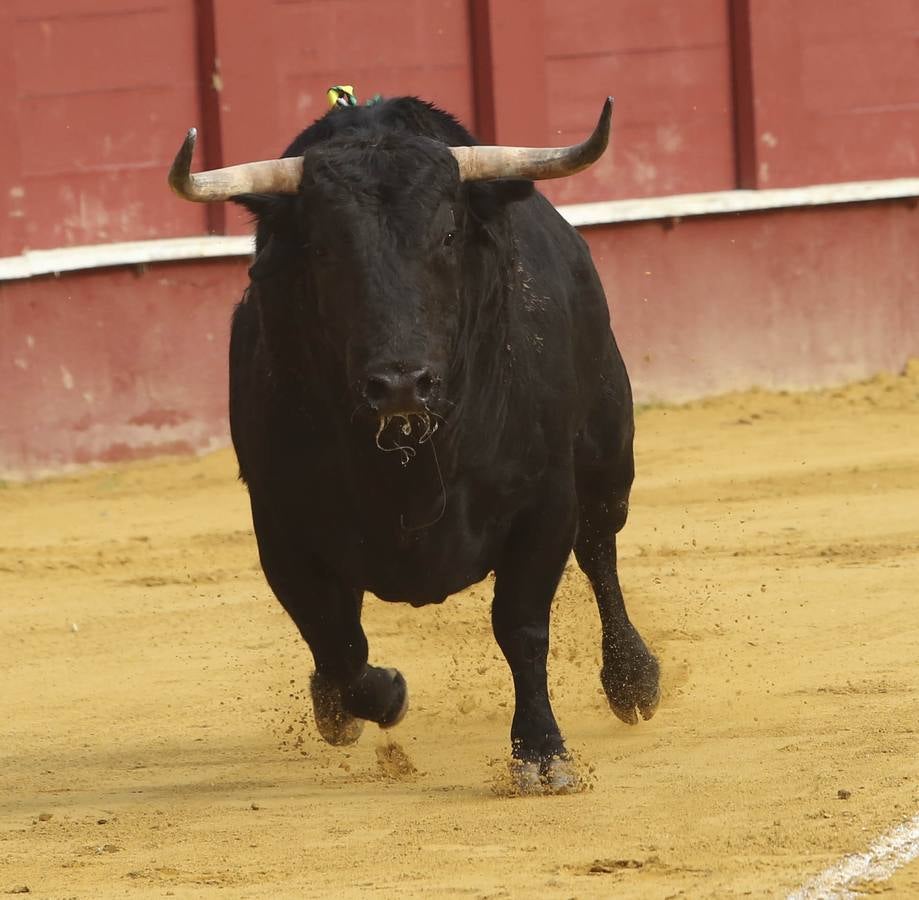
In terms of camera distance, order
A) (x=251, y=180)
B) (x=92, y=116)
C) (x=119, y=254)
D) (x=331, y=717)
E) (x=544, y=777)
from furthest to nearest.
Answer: (x=92, y=116) < (x=119, y=254) < (x=331, y=717) < (x=544, y=777) < (x=251, y=180)

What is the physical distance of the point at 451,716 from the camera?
7309 millimetres

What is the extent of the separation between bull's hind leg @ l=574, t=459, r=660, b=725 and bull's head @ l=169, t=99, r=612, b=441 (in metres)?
1.58

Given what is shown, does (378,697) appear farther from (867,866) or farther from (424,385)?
(867,866)

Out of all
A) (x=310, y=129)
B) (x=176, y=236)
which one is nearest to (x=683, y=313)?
(x=176, y=236)

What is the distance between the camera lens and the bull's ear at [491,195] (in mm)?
5848

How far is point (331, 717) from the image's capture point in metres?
6.80

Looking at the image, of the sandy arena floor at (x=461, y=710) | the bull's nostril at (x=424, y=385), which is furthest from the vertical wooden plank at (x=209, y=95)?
the bull's nostril at (x=424, y=385)

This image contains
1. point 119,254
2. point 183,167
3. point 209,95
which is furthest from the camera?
point 209,95

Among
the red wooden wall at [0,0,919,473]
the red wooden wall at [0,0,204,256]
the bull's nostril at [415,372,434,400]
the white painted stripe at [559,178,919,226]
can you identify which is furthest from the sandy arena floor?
the white painted stripe at [559,178,919,226]

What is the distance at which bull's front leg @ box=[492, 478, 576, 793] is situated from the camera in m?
6.06

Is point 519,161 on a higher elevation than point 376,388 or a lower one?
higher

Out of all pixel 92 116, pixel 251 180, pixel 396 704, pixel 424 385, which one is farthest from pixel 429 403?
pixel 92 116

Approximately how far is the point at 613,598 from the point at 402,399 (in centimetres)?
236

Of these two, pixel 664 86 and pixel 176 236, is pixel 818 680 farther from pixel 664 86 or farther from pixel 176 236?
pixel 664 86
